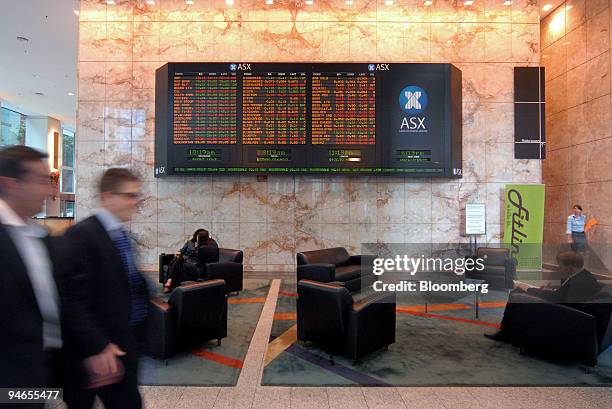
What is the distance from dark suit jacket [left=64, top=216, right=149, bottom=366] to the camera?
1529 millimetres

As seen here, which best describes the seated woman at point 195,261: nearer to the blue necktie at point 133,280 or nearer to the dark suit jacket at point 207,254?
the dark suit jacket at point 207,254

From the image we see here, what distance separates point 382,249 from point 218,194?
383cm

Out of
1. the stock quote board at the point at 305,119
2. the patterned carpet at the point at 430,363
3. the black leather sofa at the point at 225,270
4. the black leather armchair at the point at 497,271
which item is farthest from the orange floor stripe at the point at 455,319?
the stock quote board at the point at 305,119

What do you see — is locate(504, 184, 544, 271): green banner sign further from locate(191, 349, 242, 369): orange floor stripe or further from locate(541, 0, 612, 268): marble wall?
locate(191, 349, 242, 369): orange floor stripe

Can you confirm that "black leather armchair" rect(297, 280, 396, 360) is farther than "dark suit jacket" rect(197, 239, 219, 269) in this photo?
No

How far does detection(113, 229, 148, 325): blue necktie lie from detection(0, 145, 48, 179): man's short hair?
49 centimetres

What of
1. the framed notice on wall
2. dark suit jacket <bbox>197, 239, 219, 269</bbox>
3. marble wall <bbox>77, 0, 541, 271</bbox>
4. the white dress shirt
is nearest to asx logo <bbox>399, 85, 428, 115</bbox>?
marble wall <bbox>77, 0, 541, 271</bbox>

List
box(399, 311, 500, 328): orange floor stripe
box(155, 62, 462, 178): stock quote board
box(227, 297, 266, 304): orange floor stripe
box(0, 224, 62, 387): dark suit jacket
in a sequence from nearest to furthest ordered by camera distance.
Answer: box(0, 224, 62, 387): dark suit jacket → box(399, 311, 500, 328): orange floor stripe → box(227, 297, 266, 304): orange floor stripe → box(155, 62, 462, 178): stock quote board

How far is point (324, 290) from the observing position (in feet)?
12.0

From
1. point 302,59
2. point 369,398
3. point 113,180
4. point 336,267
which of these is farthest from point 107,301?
point 302,59

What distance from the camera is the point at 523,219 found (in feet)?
25.2

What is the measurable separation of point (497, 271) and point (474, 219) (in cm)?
145

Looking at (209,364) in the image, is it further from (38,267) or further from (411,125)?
(411,125)

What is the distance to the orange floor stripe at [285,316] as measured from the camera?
497cm
